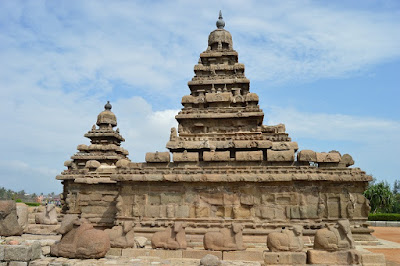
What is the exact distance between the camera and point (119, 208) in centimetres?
1275

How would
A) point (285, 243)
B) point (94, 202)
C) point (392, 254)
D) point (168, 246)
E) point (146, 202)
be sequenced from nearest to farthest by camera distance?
1. point (285, 243)
2. point (168, 246)
3. point (392, 254)
4. point (146, 202)
5. point (94, 202)

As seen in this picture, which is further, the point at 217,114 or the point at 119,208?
the point at 217,114

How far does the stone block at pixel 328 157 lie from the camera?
12164 mm

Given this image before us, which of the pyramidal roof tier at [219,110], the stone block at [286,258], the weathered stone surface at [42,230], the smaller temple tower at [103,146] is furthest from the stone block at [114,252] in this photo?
the smaller temple tower at [103,146]

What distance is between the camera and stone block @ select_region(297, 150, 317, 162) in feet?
39.8

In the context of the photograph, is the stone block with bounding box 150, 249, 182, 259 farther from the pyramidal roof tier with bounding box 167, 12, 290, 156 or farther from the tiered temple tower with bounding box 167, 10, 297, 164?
the pyramidal roof tier with bounding box 167, 12, 290, 156

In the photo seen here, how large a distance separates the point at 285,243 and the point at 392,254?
4818mm

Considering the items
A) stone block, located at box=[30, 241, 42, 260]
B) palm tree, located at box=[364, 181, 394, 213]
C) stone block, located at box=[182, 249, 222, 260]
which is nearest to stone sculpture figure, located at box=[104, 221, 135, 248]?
stone block, located at box=[182, 249, 222, 260]

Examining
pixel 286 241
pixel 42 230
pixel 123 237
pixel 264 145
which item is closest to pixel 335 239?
pixel 286 241

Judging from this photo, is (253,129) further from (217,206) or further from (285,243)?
(285,243)

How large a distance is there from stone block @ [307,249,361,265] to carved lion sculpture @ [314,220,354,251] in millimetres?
134

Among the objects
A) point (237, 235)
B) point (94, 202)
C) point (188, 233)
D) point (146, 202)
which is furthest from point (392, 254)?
point (94, 202)

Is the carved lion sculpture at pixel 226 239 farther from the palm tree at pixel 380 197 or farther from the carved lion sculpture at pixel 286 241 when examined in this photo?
the palm tree at pixel 380 197

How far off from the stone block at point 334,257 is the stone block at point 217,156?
4.94 metres
